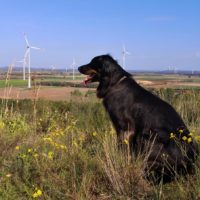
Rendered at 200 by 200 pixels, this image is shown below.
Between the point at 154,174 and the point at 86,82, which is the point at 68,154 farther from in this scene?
the point at 86,82

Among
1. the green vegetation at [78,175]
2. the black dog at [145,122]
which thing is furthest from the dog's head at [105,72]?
the green vegetation at [78,175]

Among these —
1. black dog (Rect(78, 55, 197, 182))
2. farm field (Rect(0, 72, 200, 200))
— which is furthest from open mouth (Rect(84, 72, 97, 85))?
farm field (Rect(0, 72, 200, 200))

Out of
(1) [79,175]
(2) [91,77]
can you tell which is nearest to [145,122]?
(1) [79,175]

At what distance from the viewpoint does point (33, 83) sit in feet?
25.4

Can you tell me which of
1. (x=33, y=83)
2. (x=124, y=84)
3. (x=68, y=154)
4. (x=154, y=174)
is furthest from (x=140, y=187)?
(x=33, y=83)

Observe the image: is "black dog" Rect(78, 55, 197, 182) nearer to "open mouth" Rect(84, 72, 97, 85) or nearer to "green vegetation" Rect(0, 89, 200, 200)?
"open mouth" Rect(84, 72, 97, 85)

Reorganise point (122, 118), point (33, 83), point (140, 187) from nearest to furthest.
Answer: point (140, 187), point (122, 118), point (33, 83)

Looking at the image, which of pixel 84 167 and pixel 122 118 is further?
pixel 122 118

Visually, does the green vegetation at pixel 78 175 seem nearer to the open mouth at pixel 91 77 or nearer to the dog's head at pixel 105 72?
the dog's head at pixel 105 72

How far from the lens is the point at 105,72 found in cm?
610

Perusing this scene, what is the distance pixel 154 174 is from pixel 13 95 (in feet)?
19.5

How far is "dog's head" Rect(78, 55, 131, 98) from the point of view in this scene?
605 centimetres

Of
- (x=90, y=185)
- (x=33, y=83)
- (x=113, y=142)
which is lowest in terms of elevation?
(x=90, y=185)

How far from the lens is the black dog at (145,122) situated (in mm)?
4742
